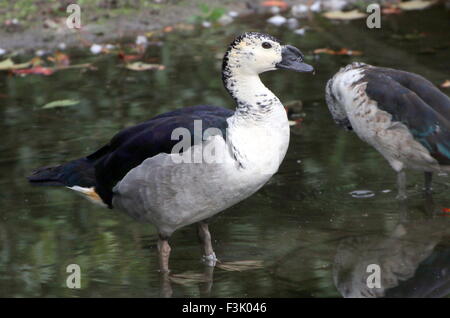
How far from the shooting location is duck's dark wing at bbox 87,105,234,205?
5.52 meters

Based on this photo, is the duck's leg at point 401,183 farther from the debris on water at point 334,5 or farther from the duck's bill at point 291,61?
the debris on water at point 334,5

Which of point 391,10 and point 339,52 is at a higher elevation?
point 391,10

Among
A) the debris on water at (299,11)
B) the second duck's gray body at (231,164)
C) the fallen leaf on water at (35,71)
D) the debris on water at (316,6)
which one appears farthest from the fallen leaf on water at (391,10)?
the second duck's gray body at (231,164)

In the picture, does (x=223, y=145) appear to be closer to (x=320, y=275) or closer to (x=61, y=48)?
(x=320, y=275)

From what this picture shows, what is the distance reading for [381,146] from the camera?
268 inches

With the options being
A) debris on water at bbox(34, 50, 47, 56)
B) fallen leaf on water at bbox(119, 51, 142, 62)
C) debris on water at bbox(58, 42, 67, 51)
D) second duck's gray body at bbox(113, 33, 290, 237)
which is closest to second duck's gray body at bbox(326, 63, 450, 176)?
second duck's gray body at bbox(113, 33, 290, 237)

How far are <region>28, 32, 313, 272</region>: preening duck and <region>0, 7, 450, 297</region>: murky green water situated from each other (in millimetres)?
398

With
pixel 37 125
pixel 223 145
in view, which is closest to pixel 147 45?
pixel 37 125

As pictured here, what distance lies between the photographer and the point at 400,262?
5652 millimetres

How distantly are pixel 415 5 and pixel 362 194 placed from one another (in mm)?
6662

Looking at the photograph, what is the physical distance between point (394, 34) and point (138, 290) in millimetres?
6964

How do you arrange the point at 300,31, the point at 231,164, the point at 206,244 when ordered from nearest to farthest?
1. the point at 231,164
2. the point at 206,244
3. the point at 300,31

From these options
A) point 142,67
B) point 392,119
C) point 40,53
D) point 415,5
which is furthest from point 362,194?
point 415,5

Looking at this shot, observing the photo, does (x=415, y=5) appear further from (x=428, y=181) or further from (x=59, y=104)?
(x=428, y=181)
